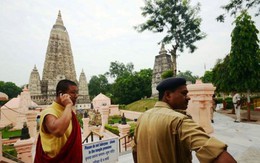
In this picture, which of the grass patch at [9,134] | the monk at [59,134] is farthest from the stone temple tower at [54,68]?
the monk at [59,134]

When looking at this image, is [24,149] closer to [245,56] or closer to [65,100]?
[65,100]

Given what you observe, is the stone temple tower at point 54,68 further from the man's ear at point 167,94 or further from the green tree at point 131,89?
the man's ear at point 167,94

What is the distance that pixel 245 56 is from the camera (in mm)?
13047

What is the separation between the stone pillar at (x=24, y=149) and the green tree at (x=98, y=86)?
56.0 meters

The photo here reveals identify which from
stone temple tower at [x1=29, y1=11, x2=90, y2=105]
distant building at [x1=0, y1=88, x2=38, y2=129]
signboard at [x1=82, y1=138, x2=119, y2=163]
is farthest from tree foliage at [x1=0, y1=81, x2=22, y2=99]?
signboard at [x1=82, y1=138, x2=119, y2=163]

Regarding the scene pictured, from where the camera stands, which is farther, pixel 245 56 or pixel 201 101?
pixel 245 56

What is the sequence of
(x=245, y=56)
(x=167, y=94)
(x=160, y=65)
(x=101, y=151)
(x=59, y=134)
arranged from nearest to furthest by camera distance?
(x=167, y=94) → (x=59, y=134) → (x=101, y=151) → (x=245, y=56) → (x=160, y=65)

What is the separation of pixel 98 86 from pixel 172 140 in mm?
62730

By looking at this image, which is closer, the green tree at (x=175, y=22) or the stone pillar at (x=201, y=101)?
A: the stone pillar at (x=201, y=101)

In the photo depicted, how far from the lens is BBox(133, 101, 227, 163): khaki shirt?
3.47 ft

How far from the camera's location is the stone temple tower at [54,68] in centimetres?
3903

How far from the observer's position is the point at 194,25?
868 inches

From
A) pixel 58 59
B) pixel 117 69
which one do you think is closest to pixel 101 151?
pixel 58 59

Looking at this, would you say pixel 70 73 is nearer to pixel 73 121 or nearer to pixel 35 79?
pixel 35 79
